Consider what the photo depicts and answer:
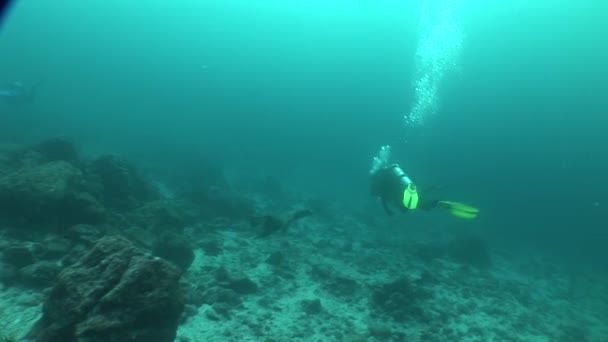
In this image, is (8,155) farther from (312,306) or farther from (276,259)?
(312,306)

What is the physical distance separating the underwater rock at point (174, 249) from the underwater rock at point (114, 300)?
422 cm

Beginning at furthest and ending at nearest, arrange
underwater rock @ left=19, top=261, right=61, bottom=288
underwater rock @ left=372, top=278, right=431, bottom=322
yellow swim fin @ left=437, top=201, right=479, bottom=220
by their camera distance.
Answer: underwater rock @ left=372, top=278, right=431, bottom=322, yellow swim fin @ left=437, top=201, right=479, bottom=220, underwater rock @ left=19, top=261, right=61, bottom=288

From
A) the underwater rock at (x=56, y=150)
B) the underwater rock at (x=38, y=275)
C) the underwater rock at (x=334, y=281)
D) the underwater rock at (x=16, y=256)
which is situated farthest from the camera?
the underwater rock at (x=56, y=150)

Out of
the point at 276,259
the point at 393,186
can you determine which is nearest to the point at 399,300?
the point at 393,186

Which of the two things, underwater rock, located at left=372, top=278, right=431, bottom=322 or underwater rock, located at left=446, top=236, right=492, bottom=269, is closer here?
underwater rock, located at left=372, top=278, right=431, bottom=322

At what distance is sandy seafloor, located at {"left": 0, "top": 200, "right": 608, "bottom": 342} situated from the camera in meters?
9.05

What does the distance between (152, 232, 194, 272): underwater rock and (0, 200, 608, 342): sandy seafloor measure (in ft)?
1.66

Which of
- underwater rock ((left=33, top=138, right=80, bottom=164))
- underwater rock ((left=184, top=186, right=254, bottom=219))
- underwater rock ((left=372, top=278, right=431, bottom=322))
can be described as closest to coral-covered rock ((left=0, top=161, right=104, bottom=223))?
underwater rock ((left=33, top=138, right=80, bottom=164))

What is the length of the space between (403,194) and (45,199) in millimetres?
9656

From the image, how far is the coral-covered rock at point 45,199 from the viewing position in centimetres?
1044

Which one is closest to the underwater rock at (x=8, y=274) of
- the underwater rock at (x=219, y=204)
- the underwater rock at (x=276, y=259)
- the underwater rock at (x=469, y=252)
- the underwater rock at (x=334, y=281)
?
the underwater rock at (x=276, y=259)

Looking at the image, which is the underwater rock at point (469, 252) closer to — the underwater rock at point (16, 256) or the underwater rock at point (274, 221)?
the underwater rock at point (274, 221)

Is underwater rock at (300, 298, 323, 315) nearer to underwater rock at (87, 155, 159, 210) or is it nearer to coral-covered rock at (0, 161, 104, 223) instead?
coral-covered rock at (0, 161, 104, 223)

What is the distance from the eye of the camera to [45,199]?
412 inches
